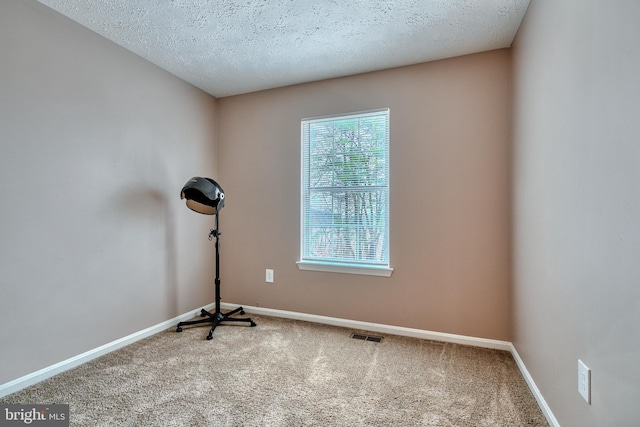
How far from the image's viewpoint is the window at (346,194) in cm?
271

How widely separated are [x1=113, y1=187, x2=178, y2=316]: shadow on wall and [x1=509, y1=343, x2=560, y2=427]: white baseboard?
2.88m

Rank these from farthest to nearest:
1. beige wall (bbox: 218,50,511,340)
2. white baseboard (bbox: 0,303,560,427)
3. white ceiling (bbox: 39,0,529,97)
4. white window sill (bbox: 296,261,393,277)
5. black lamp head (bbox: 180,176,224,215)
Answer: white window sill (bbox: 296,261,393,277) < black lamp head (bbox: 180,176,224,215) < beige wall (bbox: 218,50,511,340) < white ceiling (bbox: 39,0,529,97) < white baseboard (bbox: 0,303,560,427)

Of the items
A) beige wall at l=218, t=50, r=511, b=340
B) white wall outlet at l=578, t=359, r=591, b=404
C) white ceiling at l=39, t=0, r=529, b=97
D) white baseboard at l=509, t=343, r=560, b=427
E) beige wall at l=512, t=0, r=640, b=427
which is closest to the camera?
beige wall at l=512, t=0, r=640, b=427

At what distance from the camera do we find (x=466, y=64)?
241 centimetres

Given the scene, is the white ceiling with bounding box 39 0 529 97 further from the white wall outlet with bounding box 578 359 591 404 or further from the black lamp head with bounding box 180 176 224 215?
the white wall outlet with bounding box 578 359 591 404

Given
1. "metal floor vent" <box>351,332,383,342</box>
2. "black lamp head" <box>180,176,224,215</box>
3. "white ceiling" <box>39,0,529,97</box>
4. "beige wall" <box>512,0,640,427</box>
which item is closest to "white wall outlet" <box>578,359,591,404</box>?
"beige wall" <box>512,0,640,427</box>

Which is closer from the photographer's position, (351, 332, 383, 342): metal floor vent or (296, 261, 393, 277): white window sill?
(351, 332, 383, 342): metal floor vent

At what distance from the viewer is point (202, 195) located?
2.56m

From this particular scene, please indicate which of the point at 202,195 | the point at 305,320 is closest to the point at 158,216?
the point at 202,195

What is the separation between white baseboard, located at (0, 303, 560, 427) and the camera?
1732mm

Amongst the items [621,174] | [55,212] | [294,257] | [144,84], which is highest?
[144,84]

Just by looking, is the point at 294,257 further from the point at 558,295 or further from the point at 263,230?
the point at 558,295

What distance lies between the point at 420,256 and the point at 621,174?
1.67 m

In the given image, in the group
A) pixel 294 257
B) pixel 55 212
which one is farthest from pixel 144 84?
pixel 294 257
